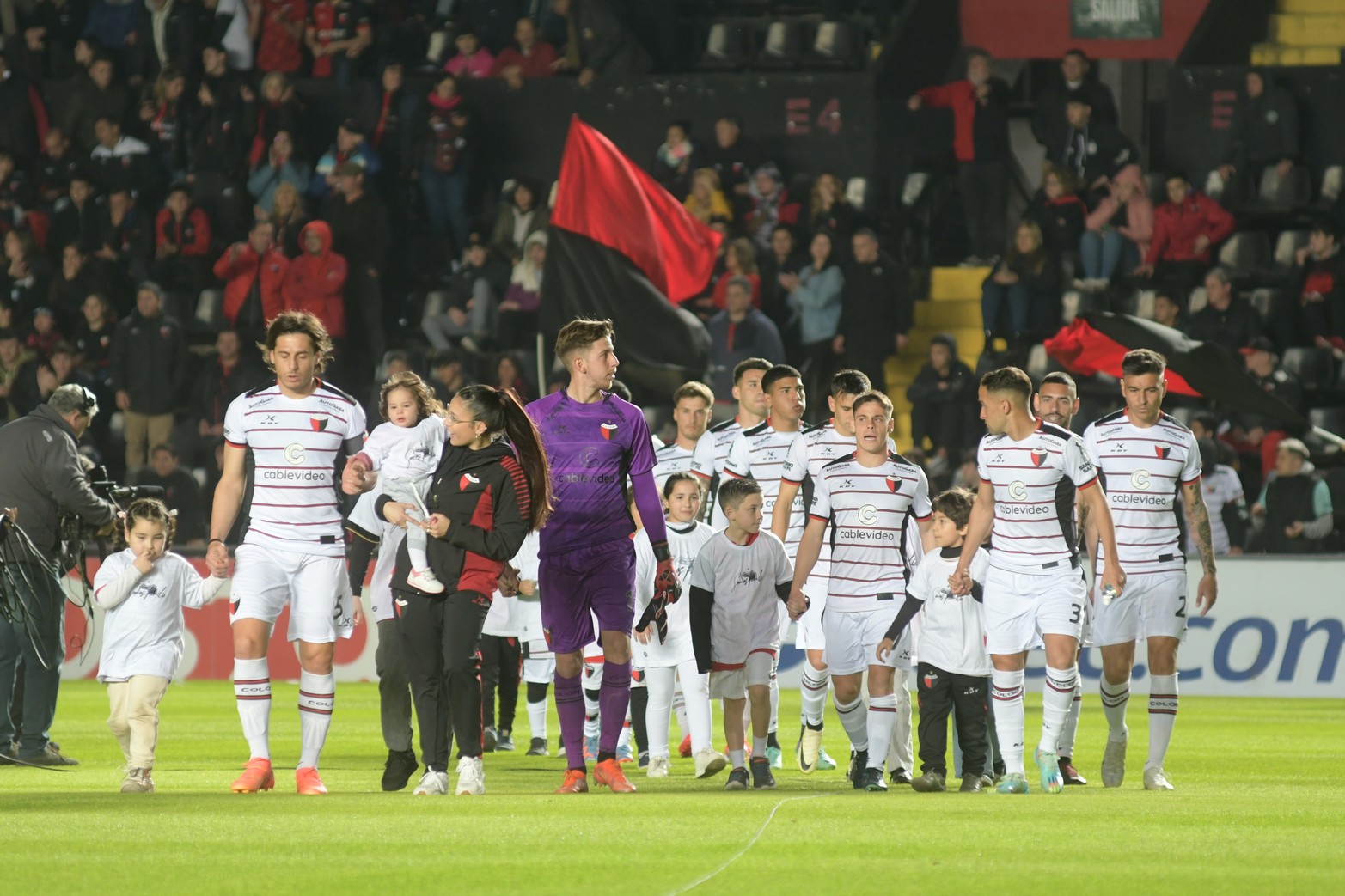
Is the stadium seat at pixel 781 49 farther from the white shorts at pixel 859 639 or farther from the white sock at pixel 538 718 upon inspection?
the white shorts at pixel 859 639

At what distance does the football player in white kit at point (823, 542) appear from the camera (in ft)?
40.1

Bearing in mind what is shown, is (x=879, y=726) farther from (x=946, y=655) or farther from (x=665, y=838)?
(x=665, y=838)

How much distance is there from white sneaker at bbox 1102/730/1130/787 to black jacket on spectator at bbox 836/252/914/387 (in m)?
11.0

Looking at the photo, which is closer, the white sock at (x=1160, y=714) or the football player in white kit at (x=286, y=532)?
the football player in white kit at (x=286, y=532)

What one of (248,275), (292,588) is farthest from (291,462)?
(248,275)

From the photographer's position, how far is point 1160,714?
11.4 meters

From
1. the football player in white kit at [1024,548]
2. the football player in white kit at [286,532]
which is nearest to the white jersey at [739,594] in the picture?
the football player in white kit at [1024,548]

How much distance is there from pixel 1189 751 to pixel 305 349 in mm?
6995

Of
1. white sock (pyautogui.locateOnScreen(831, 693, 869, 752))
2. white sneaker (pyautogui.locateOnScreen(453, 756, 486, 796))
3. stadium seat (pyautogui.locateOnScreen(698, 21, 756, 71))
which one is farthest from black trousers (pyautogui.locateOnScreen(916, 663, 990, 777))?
stadium seat (pyautogui.locateOnScreen(698, 21, 756, 71))

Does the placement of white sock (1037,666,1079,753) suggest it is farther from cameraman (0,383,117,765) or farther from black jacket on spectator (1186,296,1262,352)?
black jacket on spectator (1186,296,1262,352)

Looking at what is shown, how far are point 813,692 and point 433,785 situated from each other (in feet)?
10.2

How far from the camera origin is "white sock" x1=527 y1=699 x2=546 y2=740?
13883mm

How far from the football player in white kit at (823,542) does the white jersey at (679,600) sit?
0.53 m

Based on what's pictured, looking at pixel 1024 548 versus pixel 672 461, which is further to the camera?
pixel 672 461
